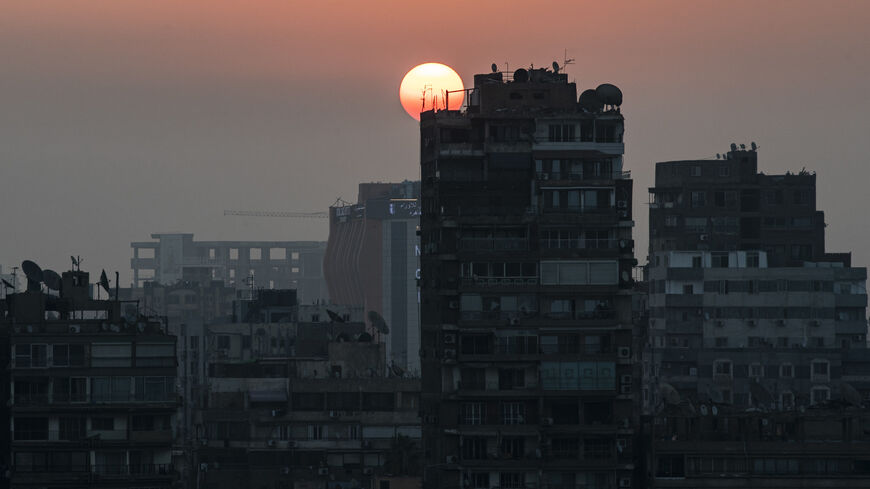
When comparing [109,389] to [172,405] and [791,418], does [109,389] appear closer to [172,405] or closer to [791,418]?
[172,405]

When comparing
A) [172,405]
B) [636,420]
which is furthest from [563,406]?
[172,405]

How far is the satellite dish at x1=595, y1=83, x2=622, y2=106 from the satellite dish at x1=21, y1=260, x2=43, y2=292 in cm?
3747

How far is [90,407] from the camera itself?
454ft

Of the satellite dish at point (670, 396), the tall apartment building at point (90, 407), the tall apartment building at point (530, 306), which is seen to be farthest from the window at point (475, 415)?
the satellite dish at point (670, 396)

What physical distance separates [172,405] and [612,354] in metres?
26.2

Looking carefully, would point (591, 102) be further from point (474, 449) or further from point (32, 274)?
point (32, 274)

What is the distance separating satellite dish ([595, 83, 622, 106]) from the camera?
148m

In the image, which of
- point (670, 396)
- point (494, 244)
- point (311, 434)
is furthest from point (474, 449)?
point (311, 434)

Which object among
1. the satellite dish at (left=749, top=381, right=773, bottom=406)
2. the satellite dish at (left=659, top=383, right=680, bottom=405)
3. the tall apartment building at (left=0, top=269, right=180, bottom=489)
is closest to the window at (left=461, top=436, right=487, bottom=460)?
the tall apartment building at (left=0, top=269, right=180, bottom=489)

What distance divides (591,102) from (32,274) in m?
37.3

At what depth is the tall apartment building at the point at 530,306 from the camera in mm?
139375

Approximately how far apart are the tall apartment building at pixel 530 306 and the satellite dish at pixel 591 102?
2.79 m

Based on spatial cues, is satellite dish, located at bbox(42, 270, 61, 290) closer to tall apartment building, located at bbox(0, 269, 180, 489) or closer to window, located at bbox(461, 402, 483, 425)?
tall apartment building, located at bbox(0, 269, 180, 489)

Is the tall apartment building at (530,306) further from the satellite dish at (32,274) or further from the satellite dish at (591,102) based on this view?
the satellite dish at (32,274)
